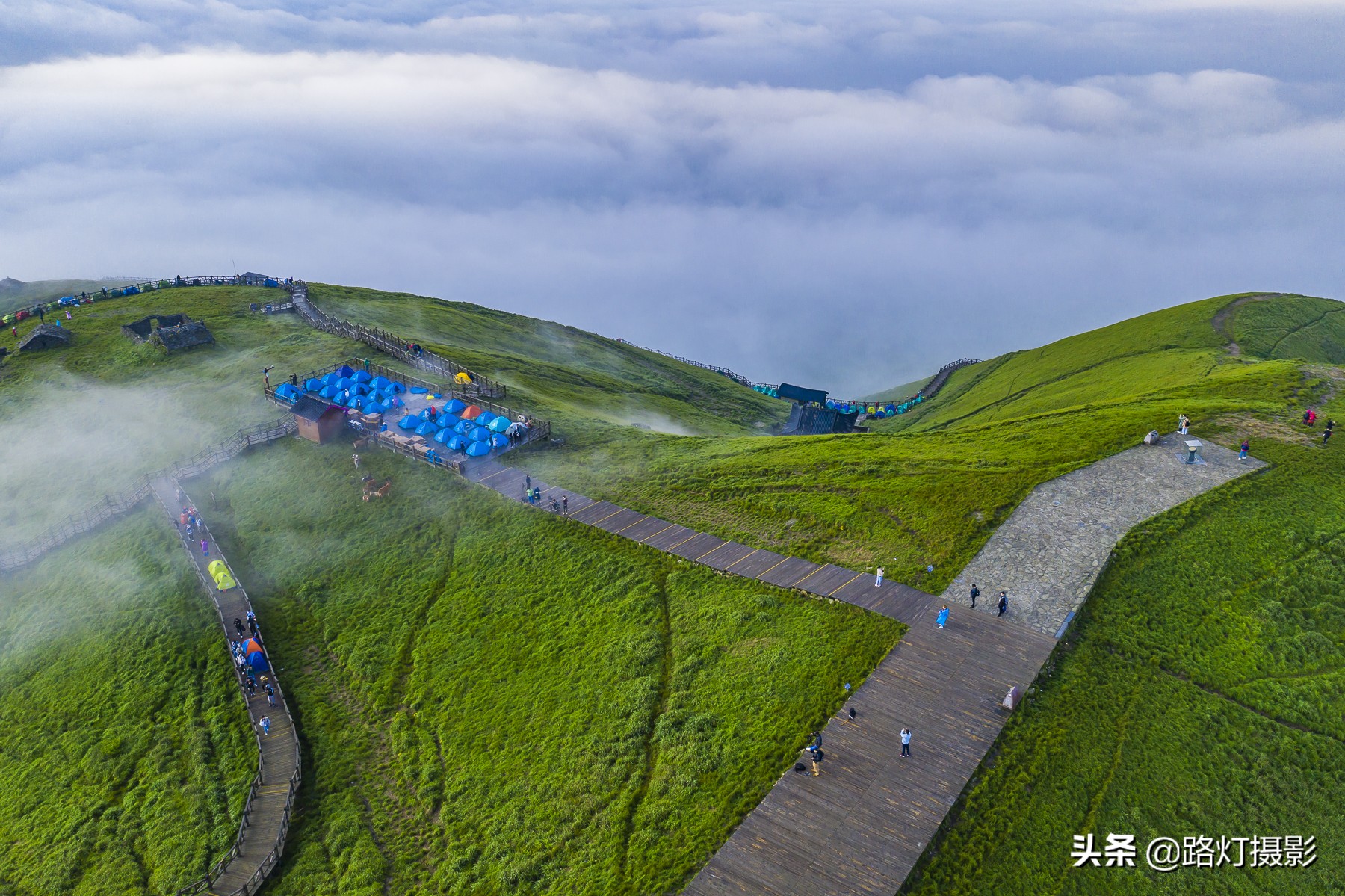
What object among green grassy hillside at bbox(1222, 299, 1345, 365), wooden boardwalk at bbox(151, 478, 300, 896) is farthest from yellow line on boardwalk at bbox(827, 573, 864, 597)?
green grassy hillside at bbox(1222, 299, 1345, 365)

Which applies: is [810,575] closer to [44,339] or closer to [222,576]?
[222,576]

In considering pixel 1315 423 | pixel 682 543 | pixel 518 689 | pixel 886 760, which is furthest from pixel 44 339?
pixel 1315 423

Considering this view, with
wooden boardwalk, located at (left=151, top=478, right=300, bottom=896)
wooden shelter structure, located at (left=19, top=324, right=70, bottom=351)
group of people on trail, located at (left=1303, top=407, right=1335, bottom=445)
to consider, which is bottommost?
wooden boardwalk, located at (left=151, top=478, right=300, bottom=896)

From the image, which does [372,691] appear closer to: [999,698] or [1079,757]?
[999,698]

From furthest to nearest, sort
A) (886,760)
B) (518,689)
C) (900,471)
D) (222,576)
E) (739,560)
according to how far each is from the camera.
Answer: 1. (900,471)
2. (222,576)
3. (739,560)
4. (518,689)
5. (886,760)

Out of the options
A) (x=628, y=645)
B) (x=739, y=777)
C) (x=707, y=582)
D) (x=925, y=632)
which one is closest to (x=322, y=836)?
(x=628, y=645)

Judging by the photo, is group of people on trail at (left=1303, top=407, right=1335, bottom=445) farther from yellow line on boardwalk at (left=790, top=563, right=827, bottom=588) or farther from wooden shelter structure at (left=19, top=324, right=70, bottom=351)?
wooden shelter structure at (left=19, top=324, right=70, bottom=351)
